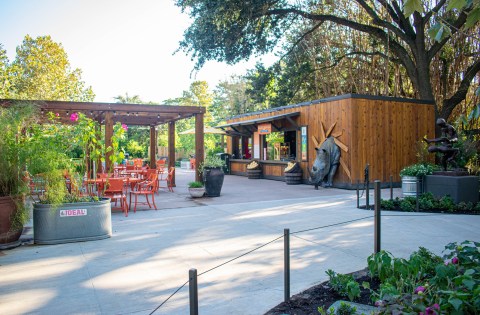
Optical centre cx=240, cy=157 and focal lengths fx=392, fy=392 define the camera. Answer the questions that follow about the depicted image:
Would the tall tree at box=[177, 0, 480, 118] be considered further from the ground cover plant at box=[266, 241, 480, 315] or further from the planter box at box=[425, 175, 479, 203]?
the ground cover plant at box=[266, 241, 480, 315]

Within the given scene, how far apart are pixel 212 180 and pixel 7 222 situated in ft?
20.9

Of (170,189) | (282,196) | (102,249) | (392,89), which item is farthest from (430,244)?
(392,89)

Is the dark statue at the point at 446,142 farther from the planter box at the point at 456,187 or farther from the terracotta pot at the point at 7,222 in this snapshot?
the terracotta pot at the point at 7,222

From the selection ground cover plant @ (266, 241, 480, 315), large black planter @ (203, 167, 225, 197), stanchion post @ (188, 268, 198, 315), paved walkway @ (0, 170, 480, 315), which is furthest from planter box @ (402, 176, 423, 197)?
stanchion post @ (188, 268, 198, 315)

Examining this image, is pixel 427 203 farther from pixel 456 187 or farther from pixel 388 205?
pixel 456 187

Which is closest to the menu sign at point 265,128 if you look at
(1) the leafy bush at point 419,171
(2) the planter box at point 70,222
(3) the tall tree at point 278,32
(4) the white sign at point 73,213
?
(3) the tall tree at point 278,32

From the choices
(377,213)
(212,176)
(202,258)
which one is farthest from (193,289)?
(212,176)

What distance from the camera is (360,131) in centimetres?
1336

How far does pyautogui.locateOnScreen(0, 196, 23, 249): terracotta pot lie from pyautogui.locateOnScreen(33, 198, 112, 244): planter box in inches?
11.5

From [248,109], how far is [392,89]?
19.9 m

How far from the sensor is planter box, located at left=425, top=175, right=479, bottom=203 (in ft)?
31.1

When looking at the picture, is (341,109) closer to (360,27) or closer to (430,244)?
(360,27)

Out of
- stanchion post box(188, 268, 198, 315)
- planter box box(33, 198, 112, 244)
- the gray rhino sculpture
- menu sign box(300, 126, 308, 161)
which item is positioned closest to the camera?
stanchion post box(188, 268, 198, 315)

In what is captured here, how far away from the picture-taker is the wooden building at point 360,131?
13312 millimetres
